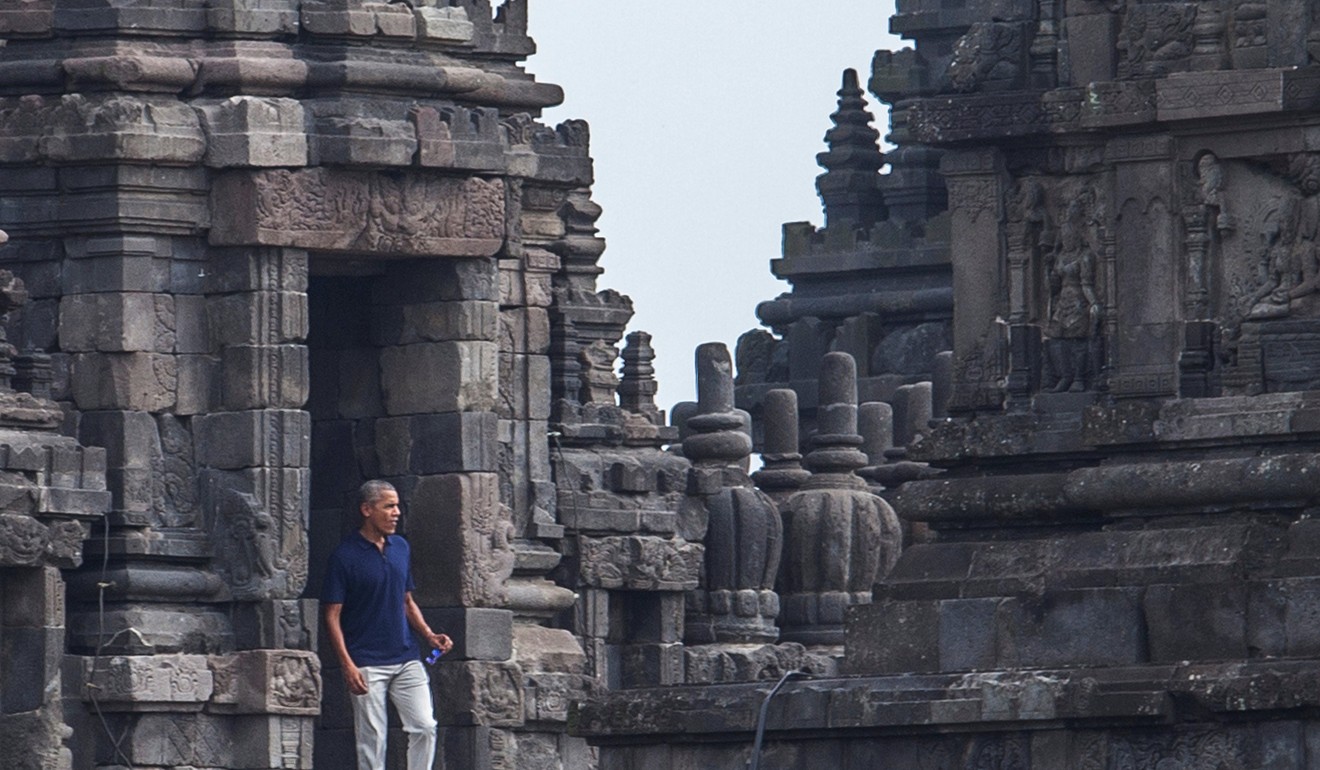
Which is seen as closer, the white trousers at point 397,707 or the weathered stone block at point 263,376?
the white trousers at point 397,707

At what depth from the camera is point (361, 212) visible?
125ft

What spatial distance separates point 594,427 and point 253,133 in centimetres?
550


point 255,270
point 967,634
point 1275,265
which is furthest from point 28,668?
point 1275,265

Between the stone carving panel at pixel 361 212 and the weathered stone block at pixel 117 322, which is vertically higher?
the stone carving panel at pixel 361 212

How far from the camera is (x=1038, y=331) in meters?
28.3

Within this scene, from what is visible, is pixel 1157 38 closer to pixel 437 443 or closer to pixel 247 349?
pixel 247 349

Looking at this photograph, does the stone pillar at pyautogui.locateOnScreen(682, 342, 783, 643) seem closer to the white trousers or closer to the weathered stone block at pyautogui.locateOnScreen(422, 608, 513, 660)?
the weathered stone block at pyautogui.locateOnScreen(422, 608, 513, 660)

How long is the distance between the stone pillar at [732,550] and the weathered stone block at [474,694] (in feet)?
13.8

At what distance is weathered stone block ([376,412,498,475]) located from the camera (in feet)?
127

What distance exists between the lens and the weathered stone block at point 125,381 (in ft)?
122

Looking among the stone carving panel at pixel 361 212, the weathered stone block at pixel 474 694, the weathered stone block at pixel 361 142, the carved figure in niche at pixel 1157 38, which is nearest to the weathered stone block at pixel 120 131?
the stone carving panel at pixel 361 212

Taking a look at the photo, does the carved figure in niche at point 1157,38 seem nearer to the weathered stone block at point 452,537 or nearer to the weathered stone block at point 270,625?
the weathered stone block at point 270,625

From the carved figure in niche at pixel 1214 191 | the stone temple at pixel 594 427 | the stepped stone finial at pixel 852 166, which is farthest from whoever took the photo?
the stepped stone finial at pixel 852 166

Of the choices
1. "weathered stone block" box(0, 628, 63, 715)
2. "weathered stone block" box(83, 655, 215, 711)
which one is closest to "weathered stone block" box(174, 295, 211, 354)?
"weathered stone block" box(83, 655, 215, 711)
